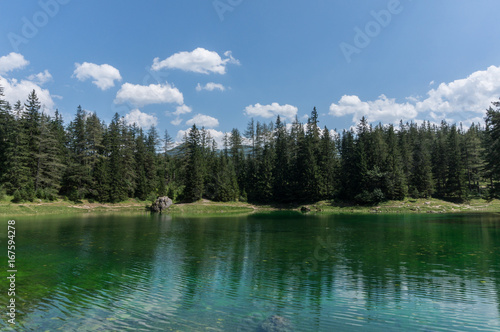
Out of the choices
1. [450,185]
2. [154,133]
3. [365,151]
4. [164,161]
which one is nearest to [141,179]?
[164,161]

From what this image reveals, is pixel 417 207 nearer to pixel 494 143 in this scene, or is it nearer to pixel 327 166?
pixel 494 143

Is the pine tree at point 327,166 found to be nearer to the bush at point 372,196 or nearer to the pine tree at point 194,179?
the bush at point 372,196

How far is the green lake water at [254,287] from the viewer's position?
8.14 m

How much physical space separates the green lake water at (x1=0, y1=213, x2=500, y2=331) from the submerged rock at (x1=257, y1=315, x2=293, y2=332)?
0.21m

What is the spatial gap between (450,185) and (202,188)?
62058 millimetres

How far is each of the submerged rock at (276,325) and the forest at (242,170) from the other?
2431 inches

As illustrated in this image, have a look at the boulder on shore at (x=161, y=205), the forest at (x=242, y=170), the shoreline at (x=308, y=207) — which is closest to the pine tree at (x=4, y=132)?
the forest at (x=242, y=170)

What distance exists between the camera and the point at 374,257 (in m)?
17.1

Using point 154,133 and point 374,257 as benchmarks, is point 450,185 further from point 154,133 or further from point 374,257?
point 154,133

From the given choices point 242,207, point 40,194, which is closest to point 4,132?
point 40,194

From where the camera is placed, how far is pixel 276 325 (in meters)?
7.66

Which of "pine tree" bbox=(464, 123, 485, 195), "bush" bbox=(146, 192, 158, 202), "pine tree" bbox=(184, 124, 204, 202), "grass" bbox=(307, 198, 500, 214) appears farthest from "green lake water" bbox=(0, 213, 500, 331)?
"pine tree" bbox=(464, 123, 485, 195)

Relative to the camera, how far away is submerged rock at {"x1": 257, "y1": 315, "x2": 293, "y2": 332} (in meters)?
7.48

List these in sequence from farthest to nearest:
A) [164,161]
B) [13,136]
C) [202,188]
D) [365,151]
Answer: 1. [164,161]
2. [365,151]
3. [202,188]
4. [13,136]
